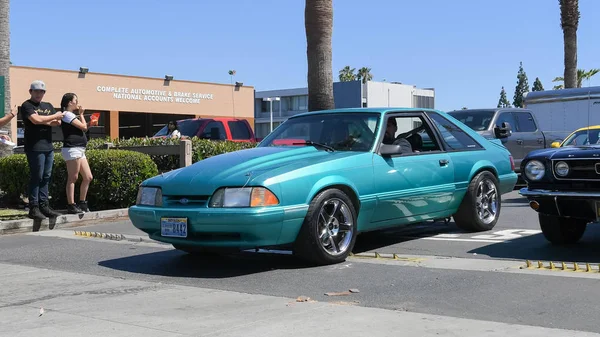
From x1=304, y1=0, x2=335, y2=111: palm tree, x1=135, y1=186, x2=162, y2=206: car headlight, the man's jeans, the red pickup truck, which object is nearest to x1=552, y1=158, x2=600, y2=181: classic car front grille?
x1=135, y1=186, x2=162, y2=206: car headlight

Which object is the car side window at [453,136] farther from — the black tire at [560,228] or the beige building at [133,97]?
the beige building at [133,97]

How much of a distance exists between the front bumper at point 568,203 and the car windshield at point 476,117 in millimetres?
8846

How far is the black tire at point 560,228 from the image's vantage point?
26.4ft

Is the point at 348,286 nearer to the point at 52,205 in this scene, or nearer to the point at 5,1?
the point at 52,205

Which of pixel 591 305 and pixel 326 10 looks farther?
pixel 326 10

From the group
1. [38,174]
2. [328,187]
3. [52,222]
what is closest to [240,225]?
[328,187]

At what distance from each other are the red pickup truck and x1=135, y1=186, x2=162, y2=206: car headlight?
1088 centimetres

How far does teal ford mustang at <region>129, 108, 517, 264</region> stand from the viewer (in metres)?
6.99

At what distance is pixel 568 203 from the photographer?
7461 mm

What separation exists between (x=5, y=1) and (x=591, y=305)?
39.0 ft

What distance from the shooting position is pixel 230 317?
5344 mm

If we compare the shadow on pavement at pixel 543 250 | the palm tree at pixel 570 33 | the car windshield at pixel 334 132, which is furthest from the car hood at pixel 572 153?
the palm tree at pixel 570 33

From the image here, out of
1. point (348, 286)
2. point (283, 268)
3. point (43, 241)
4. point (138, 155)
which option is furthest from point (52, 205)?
point (348, 286)

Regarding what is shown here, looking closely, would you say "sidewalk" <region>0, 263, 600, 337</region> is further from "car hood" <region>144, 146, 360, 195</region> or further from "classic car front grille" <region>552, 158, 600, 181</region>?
"classic car front grille" <region>552, 158, 600, 181</region>
